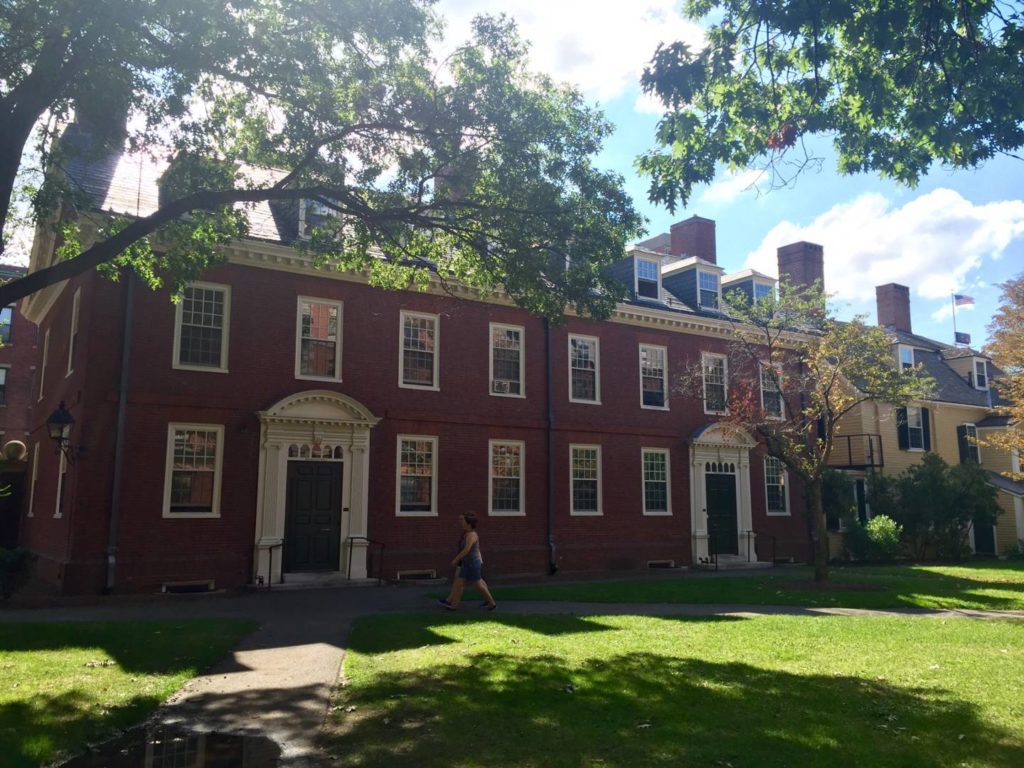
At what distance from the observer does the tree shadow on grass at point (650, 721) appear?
5.53m

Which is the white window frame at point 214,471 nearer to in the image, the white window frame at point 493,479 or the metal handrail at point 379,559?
the metal handrail at point 379,559

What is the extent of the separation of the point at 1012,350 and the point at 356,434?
19.5 m

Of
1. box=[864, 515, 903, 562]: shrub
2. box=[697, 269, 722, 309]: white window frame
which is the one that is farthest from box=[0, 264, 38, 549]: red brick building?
box=[864, 515, 903, 562]: shrub

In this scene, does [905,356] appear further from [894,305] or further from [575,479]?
[575,479]

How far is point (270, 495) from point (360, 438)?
7.75ft

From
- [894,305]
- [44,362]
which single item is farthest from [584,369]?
[894,305]

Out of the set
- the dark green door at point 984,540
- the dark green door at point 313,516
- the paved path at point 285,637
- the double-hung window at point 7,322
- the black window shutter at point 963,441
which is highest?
the double-hung window at point 7,322

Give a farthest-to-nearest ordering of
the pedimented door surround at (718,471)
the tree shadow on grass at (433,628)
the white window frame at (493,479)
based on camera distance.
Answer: the pedimented door surround at (718,471) → the white window frame at (493,479) → the tree shadow on grass at (433,628)

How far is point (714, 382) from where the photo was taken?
81.4 ft

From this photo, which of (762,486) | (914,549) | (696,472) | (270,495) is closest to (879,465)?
(914,549)

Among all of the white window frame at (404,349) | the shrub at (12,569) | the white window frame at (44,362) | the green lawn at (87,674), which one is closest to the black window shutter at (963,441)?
the white window frame at (404,349)

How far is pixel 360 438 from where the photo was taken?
18453mm

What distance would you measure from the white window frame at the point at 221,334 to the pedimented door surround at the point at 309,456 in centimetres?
135

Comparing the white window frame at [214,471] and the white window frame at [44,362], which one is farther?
the white window frame at [44,362]
